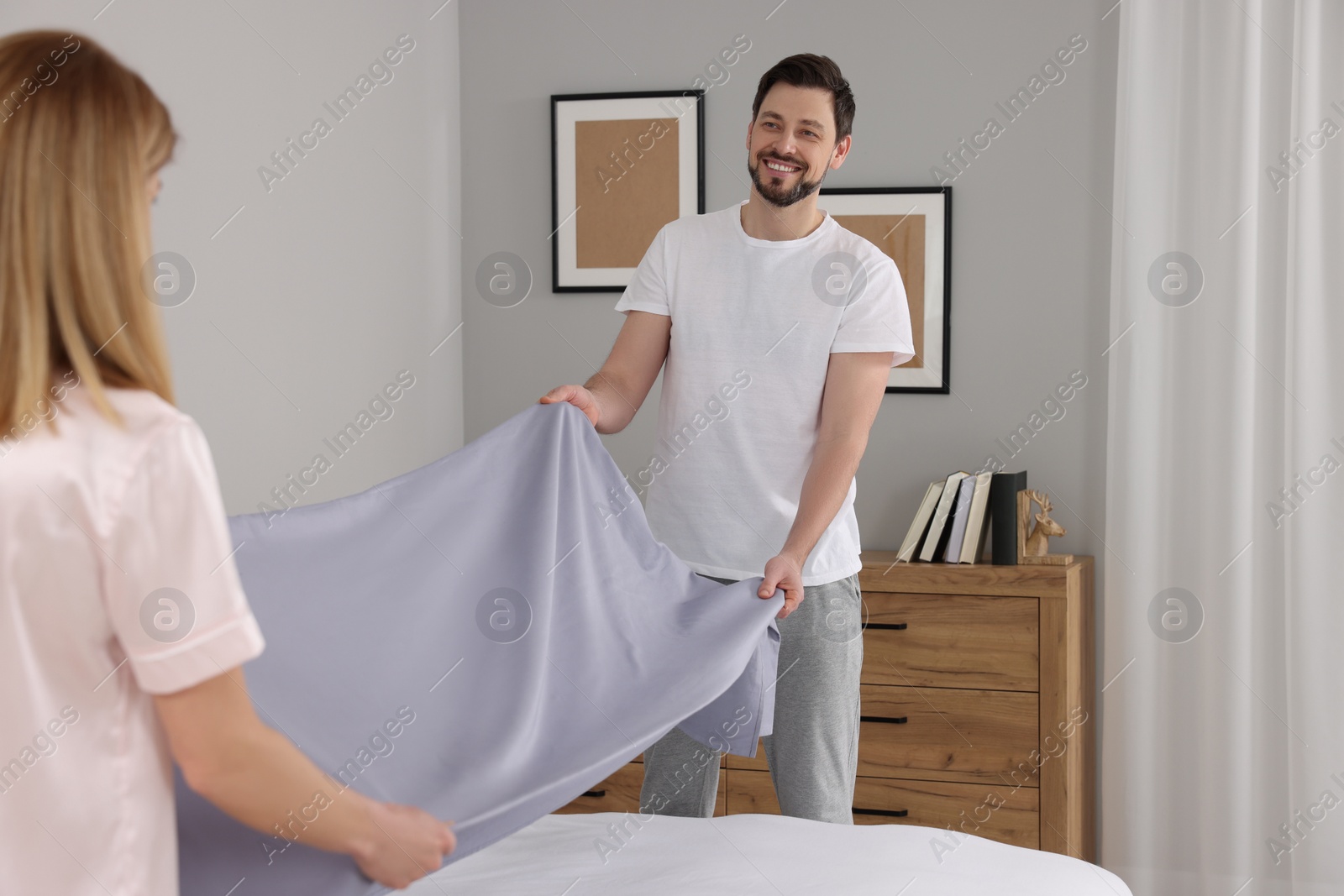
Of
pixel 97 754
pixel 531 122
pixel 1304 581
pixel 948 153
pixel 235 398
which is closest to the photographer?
pixel 97 754

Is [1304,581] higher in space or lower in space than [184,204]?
lower

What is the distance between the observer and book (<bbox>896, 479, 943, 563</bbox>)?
9.93 feet

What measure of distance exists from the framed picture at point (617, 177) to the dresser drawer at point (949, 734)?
1.50 metres

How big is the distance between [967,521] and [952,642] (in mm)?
326

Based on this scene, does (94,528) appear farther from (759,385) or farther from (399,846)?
(759,385)

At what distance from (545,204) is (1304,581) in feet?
7.80

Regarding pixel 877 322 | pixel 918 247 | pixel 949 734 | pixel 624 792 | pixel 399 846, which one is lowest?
pixel 624 792

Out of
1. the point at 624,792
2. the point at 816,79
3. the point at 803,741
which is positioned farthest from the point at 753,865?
the point at 624,792

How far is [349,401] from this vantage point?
10.2 ft

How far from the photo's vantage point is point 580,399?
1.90 m

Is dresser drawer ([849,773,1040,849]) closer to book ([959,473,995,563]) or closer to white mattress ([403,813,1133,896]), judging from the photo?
book ([959,473,995,563])

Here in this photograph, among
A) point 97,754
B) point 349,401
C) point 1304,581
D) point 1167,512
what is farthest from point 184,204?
point 1304,581

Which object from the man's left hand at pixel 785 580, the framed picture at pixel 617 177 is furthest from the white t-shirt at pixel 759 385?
the framed picture at pixel 617 177

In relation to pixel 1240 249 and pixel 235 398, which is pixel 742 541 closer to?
pixel 235 398
